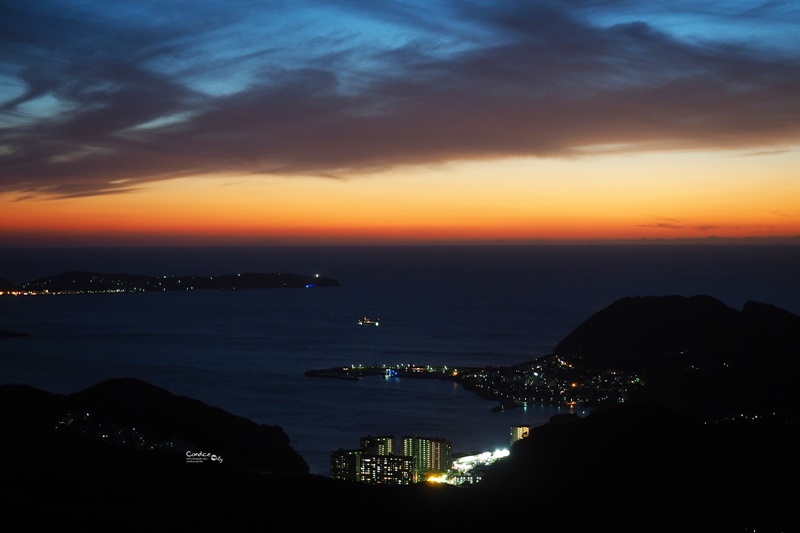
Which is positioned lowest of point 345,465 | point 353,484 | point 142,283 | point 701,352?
point 345,465

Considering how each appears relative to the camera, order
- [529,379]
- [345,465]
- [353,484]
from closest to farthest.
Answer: [353,484] → [345,465] → [529,379]

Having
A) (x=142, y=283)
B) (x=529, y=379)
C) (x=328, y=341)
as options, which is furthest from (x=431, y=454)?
(x=142, y=283)

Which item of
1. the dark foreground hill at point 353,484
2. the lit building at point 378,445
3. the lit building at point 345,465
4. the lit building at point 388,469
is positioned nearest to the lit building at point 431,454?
the lit building at point 388,469

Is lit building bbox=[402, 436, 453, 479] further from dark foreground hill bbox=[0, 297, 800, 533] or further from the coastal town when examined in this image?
the coastal town

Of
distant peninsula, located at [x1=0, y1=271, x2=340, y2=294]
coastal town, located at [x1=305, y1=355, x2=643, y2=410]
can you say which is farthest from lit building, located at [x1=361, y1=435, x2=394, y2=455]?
distant peninsula, located at [x1=0, y1=271, x2=340, y2=294]

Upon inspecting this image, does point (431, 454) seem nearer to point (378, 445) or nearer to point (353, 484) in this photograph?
point (378, 445)

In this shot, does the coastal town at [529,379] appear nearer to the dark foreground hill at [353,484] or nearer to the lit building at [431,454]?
the dark foreground hill at [353,484]

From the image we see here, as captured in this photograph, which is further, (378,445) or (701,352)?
(701,352)
